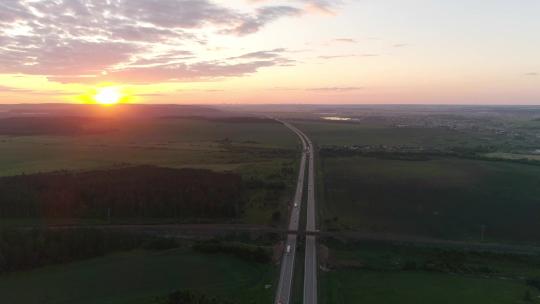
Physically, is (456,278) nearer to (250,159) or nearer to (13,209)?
(13,209)

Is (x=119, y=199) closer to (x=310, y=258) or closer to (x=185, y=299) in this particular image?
(x=310, y=258)

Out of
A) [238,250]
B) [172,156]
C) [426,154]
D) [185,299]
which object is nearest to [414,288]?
[238,250]

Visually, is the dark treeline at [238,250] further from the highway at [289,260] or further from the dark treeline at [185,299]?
the dark treeline at [185,299]

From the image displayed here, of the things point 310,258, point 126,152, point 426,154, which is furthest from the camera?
point 126,152

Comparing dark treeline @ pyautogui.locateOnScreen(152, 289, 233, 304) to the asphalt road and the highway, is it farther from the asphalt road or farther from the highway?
the asphalt road

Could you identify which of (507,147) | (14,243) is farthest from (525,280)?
(507,147)

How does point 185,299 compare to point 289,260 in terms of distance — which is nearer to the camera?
point 185,299

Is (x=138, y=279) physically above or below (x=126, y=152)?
below
